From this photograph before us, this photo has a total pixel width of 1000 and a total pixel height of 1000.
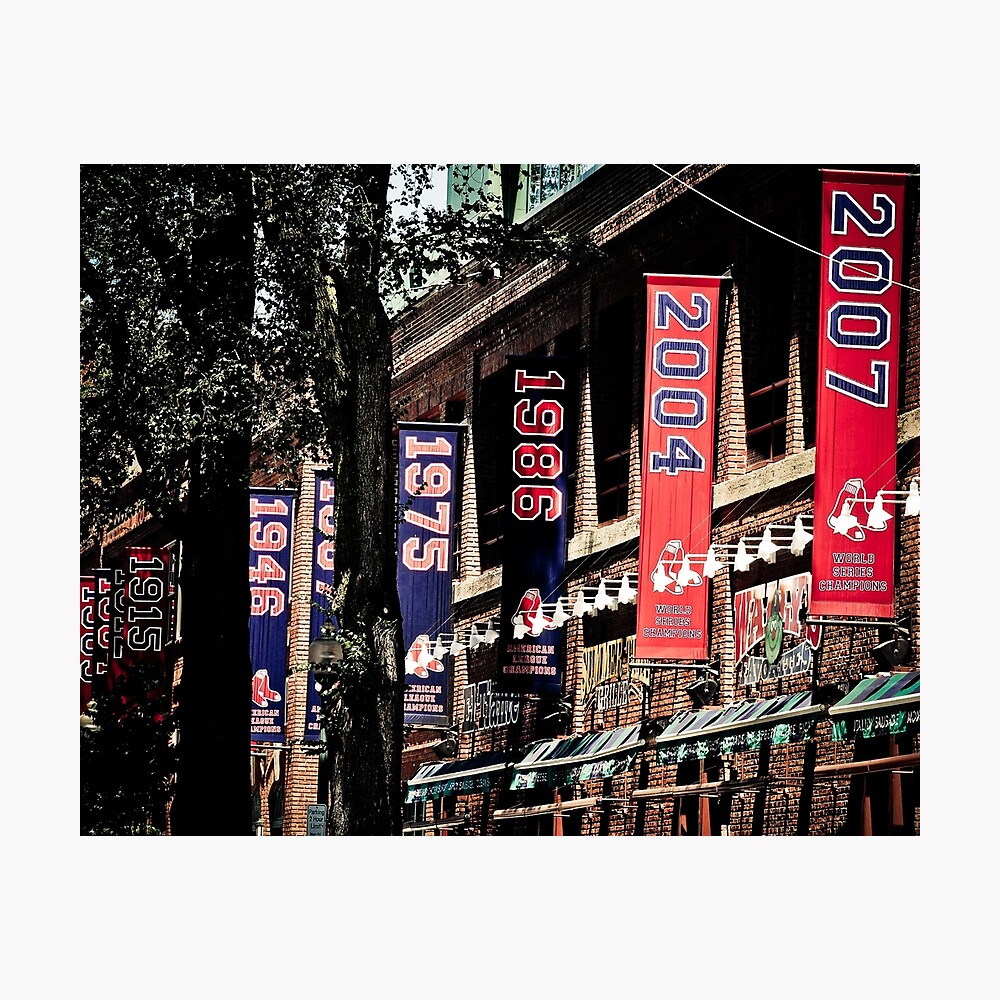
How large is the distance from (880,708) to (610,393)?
5.49m

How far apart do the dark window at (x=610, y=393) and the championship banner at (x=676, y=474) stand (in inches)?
51.7

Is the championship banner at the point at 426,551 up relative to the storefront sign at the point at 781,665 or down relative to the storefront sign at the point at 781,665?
up

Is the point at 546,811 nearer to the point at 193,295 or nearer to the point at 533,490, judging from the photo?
the point at 533,490

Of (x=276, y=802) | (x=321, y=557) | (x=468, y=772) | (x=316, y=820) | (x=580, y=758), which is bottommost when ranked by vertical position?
(x=316, y=820)

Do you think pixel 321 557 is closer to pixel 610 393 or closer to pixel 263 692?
pixel 263 692

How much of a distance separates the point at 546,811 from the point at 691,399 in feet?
17.4

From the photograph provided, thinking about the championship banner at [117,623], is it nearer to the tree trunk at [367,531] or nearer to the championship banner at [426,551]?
the tree trunk at [367,531]

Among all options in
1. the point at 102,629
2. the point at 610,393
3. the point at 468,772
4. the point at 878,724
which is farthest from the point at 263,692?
the point at 878,724

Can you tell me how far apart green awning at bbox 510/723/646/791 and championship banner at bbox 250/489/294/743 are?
3114 millimetres

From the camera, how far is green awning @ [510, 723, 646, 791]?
2578cm

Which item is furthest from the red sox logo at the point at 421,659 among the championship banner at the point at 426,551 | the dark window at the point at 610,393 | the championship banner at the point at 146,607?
the championship banner at the point at 146,607

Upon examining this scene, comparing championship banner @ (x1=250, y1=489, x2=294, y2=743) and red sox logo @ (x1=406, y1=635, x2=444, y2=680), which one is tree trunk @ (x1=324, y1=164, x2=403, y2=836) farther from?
championship banner @ (x1=250, y1=489, x2=294, y2=743)

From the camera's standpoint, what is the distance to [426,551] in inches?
1031

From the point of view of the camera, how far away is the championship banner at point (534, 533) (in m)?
25.8
